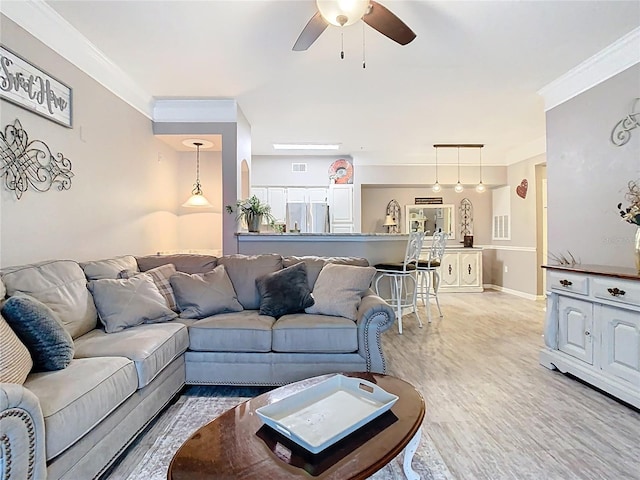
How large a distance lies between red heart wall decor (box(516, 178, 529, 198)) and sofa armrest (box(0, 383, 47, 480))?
7151 mm

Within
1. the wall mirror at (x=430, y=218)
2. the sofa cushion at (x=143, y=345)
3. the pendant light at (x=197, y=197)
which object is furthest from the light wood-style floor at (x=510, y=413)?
the wall mirror at (x=430, y=218)

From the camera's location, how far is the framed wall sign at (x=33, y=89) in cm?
218

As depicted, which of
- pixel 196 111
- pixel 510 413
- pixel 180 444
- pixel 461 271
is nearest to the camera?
pixel 180 444

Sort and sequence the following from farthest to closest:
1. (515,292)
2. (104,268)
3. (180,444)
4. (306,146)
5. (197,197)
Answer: (515,292), (306,146), (197,197), (104,268), (180,444)

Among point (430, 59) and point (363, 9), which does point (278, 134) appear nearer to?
point (430, 59)

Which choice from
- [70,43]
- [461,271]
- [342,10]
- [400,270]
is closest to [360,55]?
[342,10]

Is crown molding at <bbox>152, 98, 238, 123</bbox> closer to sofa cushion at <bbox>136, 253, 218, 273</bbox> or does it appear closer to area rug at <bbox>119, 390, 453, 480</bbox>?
sofa cushion at <bbox>136, 253, 218, 273</bbox>

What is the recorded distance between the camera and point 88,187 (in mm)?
3055

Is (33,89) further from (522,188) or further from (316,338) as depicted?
(522,188)

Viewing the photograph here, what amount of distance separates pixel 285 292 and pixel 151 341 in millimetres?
1067

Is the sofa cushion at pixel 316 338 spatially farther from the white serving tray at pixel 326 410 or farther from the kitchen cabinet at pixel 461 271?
the kitchen cabinet at pixel 461 271

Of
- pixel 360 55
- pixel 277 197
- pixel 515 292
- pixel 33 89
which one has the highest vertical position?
pixel 360 55

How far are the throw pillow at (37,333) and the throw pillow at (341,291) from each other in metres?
1.64

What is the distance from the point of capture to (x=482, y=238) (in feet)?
25.1
